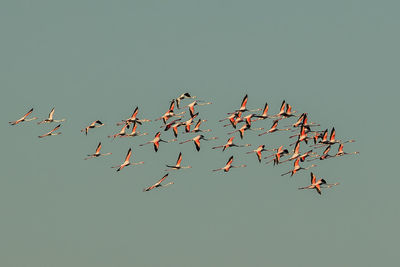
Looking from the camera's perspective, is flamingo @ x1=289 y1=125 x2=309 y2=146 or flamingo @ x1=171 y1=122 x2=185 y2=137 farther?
flamingo @ x1=289 y1=125 x2=309 y2=146

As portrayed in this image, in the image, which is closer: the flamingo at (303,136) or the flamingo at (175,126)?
the flamingo at (175,126)

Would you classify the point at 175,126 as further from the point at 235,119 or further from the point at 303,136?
the point at 303,136

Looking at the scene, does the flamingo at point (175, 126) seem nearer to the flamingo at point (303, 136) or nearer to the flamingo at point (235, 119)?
the flamingo at point (235, 119)

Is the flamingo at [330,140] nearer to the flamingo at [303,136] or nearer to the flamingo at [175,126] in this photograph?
the flamingo at [303,136]

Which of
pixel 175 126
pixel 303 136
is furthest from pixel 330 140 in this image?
pixel 175 126

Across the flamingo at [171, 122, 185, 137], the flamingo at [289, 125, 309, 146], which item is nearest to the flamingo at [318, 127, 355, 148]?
the flamingo at [289, 125, 309, 146]

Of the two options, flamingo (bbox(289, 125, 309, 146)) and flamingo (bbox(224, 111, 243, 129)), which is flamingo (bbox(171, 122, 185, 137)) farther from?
flamingo (bbox(289, 125, 309, 146))

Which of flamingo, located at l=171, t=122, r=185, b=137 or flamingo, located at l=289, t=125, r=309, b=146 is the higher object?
flamingo, located at l=289, t=125, r=309, b=146

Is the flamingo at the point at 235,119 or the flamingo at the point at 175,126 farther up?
the flamingo at the point at 235,119

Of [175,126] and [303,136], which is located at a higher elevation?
[303,136]

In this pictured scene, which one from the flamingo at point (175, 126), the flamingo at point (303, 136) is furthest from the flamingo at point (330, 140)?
the flamingo at point (175, 126)

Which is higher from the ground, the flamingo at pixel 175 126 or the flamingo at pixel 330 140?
the flamingo at pixel 330 140

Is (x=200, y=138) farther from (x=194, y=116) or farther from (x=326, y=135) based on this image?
(x=326, y=135)

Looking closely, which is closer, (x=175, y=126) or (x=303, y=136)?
(x=175, y=126)
